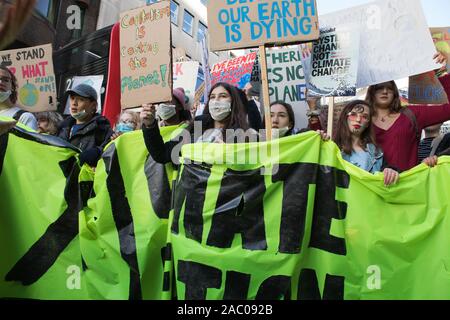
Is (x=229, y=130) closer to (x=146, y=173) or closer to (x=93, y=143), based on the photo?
(x=146, y=173)

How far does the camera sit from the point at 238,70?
5.86 m

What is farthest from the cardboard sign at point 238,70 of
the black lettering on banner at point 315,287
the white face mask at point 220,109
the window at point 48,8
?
the window at point 48,8

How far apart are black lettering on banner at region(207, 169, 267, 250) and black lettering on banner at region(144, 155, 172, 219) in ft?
1.41

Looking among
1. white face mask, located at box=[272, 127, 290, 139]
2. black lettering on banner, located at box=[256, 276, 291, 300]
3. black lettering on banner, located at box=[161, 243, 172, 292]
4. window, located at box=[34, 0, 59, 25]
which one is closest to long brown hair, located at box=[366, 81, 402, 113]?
white face mask, located at box=[272, 127, 290, 139]

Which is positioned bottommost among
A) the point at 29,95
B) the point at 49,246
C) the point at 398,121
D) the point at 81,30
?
the point at 49,246

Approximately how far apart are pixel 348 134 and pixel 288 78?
4.70ft

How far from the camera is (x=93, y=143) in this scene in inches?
151

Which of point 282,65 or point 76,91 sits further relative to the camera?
point 282,65

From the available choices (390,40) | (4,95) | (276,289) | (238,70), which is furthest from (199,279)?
(238,70)

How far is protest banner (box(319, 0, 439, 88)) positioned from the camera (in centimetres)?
399

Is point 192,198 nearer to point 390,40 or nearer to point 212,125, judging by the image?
point 212,125

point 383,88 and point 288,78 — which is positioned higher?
point 288,78
